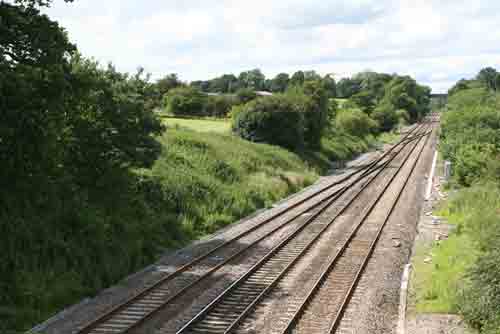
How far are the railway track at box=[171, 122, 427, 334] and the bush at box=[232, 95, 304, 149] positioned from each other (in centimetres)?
2393

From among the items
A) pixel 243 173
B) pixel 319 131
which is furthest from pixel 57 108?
pixel 319 131

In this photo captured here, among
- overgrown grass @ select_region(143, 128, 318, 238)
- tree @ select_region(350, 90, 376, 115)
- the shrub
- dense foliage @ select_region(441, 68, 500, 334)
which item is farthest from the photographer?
tree @ select_region(350, 90, 376, 115)

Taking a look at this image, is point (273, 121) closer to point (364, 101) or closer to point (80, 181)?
point (80, 181)

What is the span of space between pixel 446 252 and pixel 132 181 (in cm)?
1209

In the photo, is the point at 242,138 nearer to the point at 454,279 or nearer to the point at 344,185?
the point at 344,185

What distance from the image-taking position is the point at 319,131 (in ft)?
185

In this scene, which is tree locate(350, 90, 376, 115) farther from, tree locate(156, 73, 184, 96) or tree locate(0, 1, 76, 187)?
tree locate(0, 1, 76, 187)

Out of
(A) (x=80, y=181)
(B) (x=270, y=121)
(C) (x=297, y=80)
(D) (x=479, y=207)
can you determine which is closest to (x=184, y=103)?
(C) (x=297, y=80)

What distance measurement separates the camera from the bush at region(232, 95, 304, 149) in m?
48.4

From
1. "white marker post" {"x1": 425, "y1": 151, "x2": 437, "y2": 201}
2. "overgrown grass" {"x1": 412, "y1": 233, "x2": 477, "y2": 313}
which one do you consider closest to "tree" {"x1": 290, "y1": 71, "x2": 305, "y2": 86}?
"white marker post" {"x1": 425, "y1": 151, "x2": 437, "y2": 201}

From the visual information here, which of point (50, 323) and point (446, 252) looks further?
point (446, 252)

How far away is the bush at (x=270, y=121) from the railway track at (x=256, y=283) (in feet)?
78.5

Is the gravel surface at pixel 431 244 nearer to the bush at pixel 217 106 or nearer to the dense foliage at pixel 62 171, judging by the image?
the dense foliage at pixel 62 171

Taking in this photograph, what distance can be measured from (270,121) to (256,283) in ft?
112
